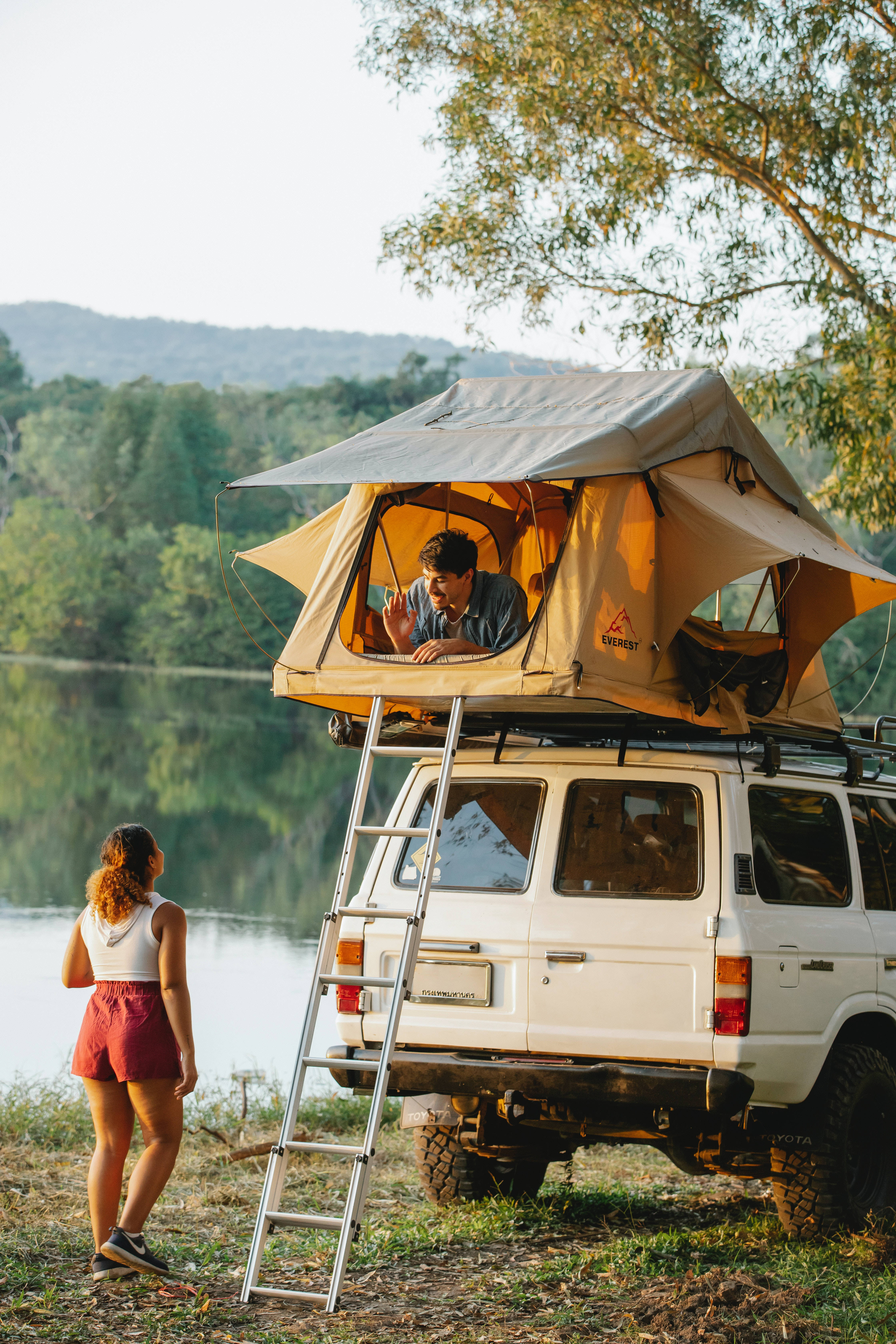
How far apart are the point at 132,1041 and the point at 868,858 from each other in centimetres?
343

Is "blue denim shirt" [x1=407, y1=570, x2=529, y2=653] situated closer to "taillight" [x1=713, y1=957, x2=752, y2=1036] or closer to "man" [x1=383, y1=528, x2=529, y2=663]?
"man" [x1=383, y1=528, x2=529, y2=663]

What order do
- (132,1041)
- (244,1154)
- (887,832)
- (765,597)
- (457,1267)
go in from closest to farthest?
(132,1041) < (457,1267) < (887,832) < (244,1154) < (765,597)

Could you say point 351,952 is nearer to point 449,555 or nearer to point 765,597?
point 449,555

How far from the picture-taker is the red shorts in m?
5.21

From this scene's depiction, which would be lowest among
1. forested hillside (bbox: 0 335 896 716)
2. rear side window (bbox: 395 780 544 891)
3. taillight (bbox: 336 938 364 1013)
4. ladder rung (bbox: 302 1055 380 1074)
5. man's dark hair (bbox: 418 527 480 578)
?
ladder rung (bbox: 302 1055 380 1074)

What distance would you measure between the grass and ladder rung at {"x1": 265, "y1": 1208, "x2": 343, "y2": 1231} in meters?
0.29

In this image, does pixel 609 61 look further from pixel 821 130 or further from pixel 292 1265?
pixel 292 1265

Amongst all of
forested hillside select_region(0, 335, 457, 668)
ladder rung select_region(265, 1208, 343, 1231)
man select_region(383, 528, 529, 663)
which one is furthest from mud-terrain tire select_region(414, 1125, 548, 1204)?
forested hillside select_region(0, 335, 457, 668)

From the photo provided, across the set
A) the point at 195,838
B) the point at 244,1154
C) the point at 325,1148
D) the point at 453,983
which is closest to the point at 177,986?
the point at 325,1148

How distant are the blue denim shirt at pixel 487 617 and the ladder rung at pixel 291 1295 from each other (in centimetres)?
256

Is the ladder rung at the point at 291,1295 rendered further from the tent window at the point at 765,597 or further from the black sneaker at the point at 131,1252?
the tent window at the point at 765,597

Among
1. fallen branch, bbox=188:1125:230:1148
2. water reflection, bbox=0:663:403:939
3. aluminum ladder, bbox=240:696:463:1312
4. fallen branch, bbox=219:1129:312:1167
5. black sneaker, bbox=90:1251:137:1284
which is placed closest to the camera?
aluminum ladder, bbox=240:696:463:1312

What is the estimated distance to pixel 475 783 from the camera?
620cm

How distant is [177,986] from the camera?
5.25 meters
